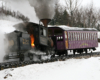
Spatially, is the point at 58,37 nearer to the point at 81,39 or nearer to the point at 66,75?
the point at 81,39

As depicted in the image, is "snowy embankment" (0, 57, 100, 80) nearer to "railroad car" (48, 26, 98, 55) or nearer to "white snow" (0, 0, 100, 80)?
"white snow" (0, 0, 100, 80)

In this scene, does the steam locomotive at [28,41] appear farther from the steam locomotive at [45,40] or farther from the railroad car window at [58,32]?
the railroad car window at [58,32]

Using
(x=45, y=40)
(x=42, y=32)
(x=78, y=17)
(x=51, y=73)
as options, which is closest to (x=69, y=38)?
(x=45, y=40)

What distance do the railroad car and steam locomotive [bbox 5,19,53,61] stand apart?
1.79 meters

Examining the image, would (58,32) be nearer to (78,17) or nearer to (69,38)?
(69,38)

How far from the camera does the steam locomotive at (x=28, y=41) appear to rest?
374 inches

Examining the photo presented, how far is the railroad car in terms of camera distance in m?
13.4

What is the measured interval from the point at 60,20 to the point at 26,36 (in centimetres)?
4105

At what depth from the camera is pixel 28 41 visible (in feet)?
33.1

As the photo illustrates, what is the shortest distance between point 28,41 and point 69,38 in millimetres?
4770

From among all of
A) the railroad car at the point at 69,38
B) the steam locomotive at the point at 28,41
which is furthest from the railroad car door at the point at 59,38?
the steam locomotive at the point at 28,41

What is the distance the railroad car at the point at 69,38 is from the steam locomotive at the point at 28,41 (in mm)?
1791

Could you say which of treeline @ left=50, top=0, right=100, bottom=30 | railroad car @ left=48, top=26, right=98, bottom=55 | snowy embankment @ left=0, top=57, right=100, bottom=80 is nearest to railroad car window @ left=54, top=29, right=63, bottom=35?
railroad car @ left=48, top=26, right=98, bottom=55

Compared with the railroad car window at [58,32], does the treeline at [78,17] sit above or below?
above
